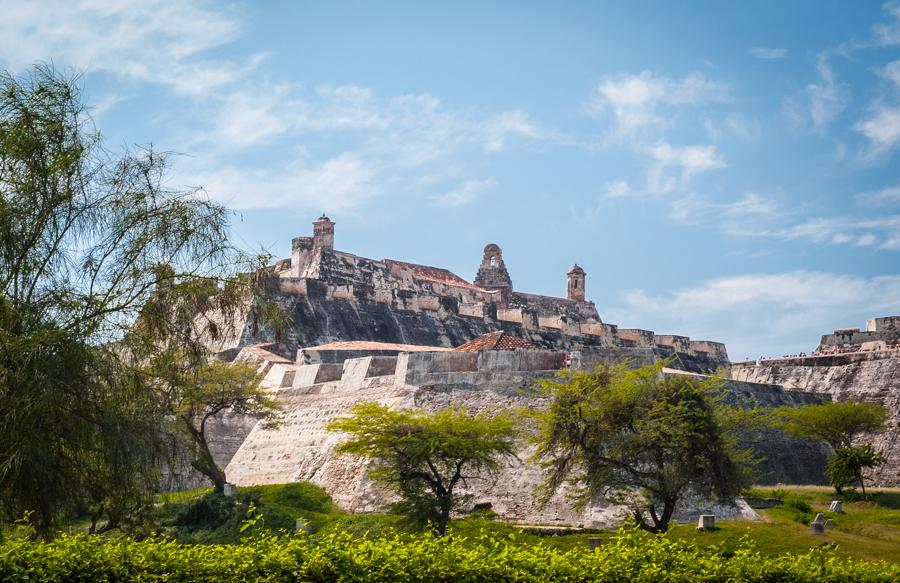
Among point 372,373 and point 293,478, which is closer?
point 293,478

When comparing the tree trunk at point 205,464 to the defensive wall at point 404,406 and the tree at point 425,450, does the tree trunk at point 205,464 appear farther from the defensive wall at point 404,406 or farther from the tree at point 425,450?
the tree at point 425,450

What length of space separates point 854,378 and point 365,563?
103 feet

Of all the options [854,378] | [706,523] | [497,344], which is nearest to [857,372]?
[854,378]

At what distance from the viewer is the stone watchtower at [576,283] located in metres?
60.3

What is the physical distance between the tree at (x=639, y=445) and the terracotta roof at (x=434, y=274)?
29638 millimetres

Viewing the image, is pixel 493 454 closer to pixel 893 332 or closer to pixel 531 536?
pixel 531 536

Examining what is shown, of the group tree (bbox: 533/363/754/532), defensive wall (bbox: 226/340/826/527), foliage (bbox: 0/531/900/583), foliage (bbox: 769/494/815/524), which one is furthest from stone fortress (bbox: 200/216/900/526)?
foliage (bbox: 0/531/900/583)

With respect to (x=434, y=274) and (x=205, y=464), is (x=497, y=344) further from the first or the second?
(x=434, y=274)

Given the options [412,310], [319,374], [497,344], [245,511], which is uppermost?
[412,310]

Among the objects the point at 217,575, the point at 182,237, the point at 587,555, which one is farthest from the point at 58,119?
the point at 587,555

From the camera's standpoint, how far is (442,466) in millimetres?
21609

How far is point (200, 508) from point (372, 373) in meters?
6.07

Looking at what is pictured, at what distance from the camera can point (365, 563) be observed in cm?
1084

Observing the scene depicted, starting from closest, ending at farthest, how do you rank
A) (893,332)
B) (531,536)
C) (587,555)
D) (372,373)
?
(587,555)
(531,536)
(372,373)
(893,332)
